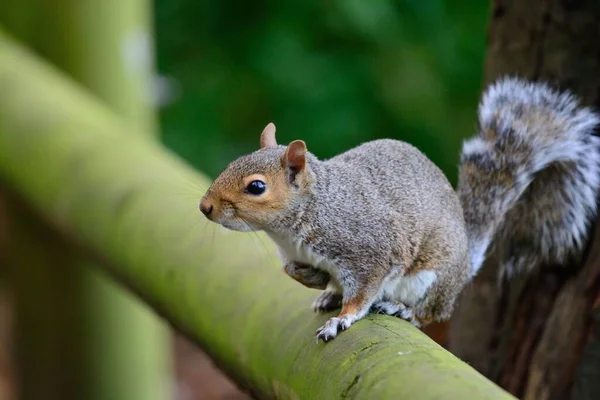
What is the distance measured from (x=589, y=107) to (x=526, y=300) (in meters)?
0.27

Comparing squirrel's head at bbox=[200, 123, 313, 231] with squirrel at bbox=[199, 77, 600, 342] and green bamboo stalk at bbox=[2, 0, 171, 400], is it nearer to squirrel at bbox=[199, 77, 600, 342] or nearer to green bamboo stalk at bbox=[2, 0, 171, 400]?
squirrel at bbox=[199, 77, 600, 342]

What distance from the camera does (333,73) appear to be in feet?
7.11

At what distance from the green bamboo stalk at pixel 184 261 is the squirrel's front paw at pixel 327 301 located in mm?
11

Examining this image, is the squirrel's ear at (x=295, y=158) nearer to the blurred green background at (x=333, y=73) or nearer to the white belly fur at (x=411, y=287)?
the white belly fur at (x=411, y=287)

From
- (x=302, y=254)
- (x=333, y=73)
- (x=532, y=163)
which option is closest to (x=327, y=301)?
(x=302, y=254)

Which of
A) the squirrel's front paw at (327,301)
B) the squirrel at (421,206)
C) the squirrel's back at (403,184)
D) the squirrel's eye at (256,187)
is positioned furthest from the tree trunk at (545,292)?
the squirrel's eye at (256,187)

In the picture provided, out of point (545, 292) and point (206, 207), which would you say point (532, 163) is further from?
point (206, 207)

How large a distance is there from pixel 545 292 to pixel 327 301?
0.39 m

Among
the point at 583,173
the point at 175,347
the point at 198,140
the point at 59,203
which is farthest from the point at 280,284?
the point at 175,347

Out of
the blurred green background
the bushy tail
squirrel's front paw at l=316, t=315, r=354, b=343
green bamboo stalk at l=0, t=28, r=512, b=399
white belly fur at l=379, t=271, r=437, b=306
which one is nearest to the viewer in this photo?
green bamboo stalk at l=0, t=28, r=512, b=399

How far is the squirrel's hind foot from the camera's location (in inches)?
44.4

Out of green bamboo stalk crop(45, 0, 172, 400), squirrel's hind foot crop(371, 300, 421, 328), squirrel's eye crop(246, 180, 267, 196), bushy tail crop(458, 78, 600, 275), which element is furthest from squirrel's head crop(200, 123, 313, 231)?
green bamboo stalk crop(45, 0, 172, 400)

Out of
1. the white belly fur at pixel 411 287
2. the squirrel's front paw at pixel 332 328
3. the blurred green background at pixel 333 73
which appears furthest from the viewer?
the blurred green background at pixel 333 73

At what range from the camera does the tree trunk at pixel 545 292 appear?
1.30 meters
